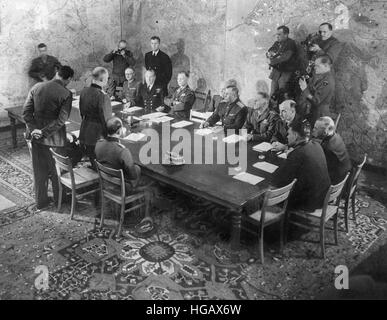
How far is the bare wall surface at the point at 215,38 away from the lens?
6945 mm

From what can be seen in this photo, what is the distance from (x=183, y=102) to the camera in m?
7.21

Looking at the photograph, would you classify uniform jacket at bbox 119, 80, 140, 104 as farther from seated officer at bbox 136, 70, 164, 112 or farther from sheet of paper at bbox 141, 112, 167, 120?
sheet of paper at bbox 141, 112, 167, 120

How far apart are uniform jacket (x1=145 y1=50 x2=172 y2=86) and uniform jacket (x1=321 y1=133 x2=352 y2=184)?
4.80 metres

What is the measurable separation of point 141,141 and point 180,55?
4397 mm

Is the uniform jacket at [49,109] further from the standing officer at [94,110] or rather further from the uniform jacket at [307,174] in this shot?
the uniform jacket at [307,174]

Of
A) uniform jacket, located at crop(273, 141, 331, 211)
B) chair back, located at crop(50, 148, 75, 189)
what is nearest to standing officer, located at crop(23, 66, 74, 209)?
chair back, located at crop(50, 148, 75, 189)

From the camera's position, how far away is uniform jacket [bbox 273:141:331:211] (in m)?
4.50

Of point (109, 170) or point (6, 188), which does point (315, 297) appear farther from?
point (6, 188)

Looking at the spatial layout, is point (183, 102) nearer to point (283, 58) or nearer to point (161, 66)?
point (283, 58)

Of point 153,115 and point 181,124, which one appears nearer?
point 181,124

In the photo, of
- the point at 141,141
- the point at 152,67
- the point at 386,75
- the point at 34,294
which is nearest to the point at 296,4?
the point at 386,75

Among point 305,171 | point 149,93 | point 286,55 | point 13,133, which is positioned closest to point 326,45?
point 286,55

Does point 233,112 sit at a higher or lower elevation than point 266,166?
higher

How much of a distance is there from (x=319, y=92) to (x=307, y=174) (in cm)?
284
